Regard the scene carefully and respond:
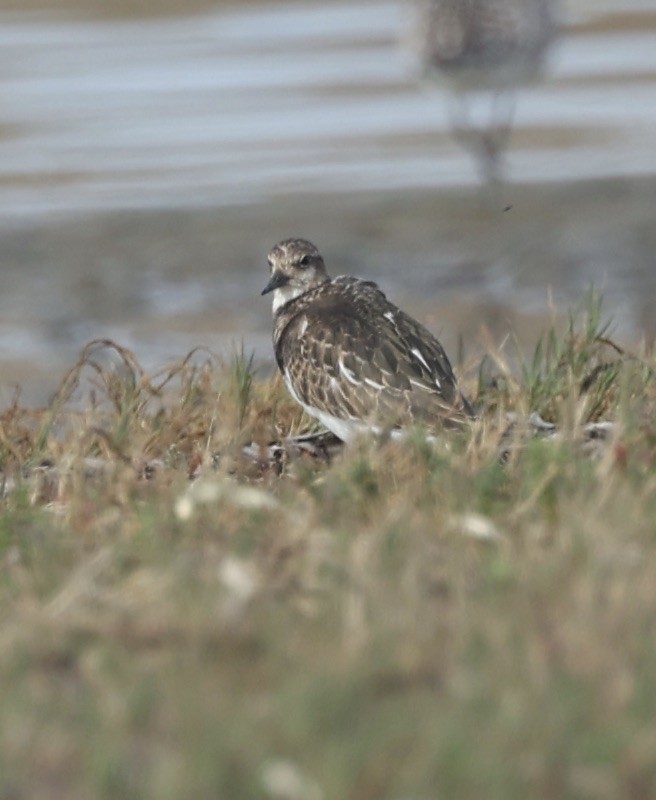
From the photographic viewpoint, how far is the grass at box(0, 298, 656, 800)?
294 cm

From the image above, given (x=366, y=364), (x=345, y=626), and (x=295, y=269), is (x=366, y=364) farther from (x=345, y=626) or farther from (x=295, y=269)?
(x=345, y=626)

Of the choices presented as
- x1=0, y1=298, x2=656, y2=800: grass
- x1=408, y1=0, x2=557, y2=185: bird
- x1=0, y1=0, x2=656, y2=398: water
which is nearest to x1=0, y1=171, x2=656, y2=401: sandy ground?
x1=0, y1=0, x2=656, y2=398: water

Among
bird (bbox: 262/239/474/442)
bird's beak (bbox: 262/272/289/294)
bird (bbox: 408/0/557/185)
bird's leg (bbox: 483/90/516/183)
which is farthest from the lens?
bird's leg (bbox: 483/90/516/183)

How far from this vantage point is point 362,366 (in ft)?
19.9

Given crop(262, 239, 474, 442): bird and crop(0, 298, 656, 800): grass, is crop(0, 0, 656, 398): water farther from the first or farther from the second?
crop(0, 298, 656, 800): grass

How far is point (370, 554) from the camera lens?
12.7 ft

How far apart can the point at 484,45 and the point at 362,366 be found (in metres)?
9.58

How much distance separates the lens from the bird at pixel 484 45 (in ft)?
49.8

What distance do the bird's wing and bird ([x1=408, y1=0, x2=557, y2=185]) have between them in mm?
9045

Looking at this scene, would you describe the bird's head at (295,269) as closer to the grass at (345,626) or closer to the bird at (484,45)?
the grass at (345,626)

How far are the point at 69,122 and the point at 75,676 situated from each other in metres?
16.3

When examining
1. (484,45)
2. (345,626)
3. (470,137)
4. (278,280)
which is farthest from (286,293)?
(470,137)

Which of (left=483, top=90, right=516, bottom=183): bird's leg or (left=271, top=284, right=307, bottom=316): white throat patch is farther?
(left=483, top=90, right=516, bottom=183): bird's leg

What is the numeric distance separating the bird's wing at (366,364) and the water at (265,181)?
472 centimetres
